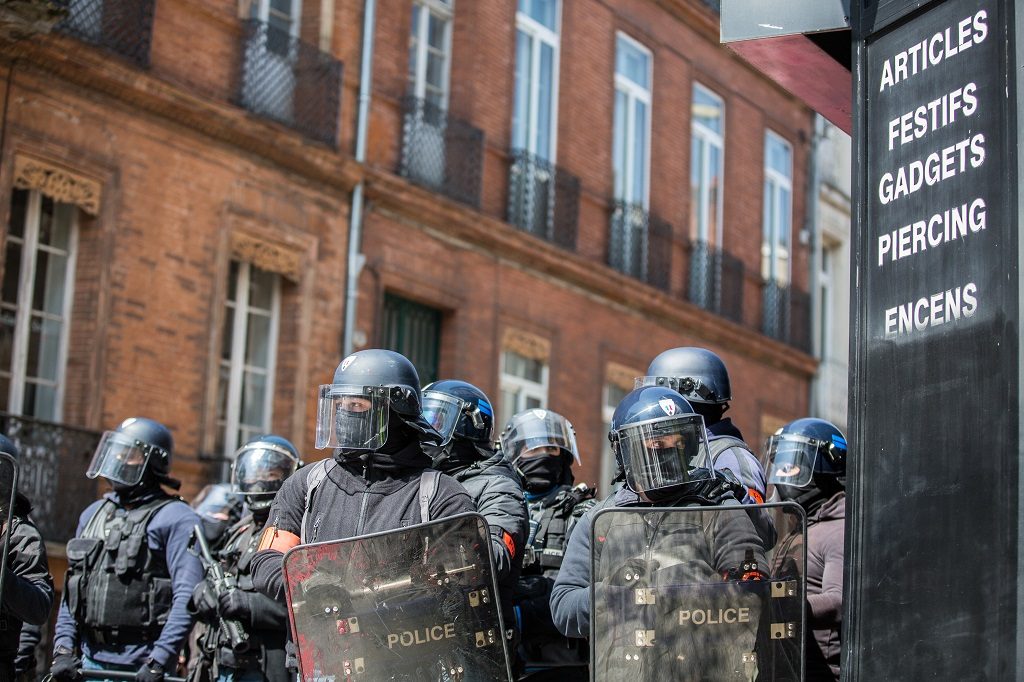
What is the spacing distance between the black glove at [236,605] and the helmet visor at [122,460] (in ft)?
A: 3.17

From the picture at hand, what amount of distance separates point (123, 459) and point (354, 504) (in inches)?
118

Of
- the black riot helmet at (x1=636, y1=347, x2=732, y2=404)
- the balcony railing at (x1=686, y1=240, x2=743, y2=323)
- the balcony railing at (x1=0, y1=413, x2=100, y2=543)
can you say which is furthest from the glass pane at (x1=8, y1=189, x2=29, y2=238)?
the balcony railing at (x1=686, y1=240, x2=743, y2=323)

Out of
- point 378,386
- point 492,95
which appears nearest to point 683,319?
point 492,95

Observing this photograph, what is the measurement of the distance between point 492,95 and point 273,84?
3535mm

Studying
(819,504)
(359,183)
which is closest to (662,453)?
(819,504)

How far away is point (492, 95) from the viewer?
18.2 metres

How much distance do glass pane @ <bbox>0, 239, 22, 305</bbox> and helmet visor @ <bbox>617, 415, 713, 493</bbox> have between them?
921 centimetres

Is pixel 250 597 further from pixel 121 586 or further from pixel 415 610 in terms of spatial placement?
pixel 415 610

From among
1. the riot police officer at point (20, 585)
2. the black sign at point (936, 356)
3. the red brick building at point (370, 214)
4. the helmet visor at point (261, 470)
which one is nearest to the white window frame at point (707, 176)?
the red brick building at point (370, 214)

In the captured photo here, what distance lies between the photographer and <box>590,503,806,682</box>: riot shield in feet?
14.7

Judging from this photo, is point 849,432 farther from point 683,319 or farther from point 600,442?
point 683,319

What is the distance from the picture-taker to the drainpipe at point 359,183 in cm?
1597

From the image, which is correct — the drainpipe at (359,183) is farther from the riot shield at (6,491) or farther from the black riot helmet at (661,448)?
the black riot helmet at (661,448)

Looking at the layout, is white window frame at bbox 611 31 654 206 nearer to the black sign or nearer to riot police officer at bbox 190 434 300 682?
riot police officer at bbox 190 434 300 682
